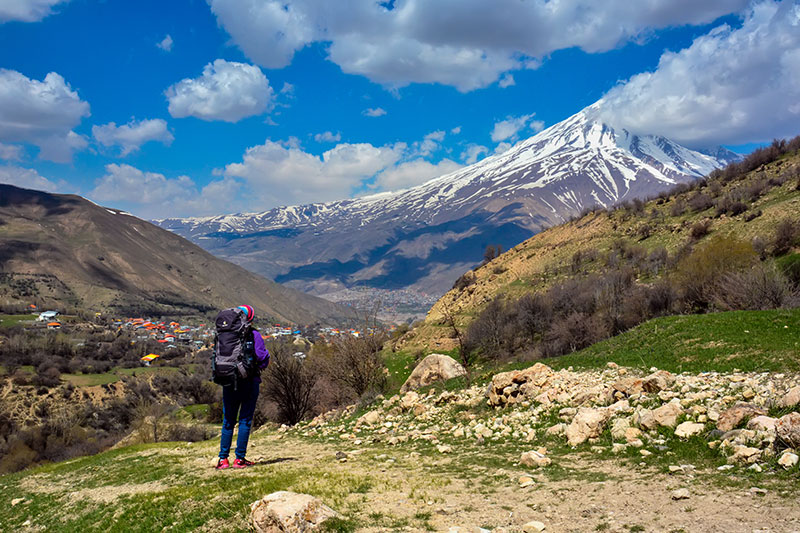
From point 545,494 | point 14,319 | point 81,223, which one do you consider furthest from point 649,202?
point 81,223

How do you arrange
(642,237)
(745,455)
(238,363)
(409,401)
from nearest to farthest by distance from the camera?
(745,455)
(238,363)
(409,401)
(642,237)

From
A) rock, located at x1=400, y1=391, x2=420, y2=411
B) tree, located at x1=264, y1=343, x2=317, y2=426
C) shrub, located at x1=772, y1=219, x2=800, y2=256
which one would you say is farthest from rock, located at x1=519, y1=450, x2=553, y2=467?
shrub, located at x1=772, y1=219, x2=800, y2=256

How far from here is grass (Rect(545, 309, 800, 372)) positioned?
9.67 meters

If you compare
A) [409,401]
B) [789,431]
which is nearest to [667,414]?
[789,431]

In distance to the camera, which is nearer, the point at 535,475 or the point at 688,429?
the point at 535,475

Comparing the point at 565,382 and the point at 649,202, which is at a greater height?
the point at 649,202

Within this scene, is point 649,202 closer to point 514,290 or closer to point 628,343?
point 514,290

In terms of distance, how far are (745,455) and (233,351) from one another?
24.5 ft

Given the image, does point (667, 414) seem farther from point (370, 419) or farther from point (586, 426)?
point (370, 419)

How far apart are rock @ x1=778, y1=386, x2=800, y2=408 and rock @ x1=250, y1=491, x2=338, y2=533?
6.83 meters

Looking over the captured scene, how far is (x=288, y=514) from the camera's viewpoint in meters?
4.41

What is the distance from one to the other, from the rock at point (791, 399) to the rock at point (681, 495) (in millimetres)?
2995

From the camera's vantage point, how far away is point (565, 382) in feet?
37.2

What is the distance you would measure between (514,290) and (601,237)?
11.6m
